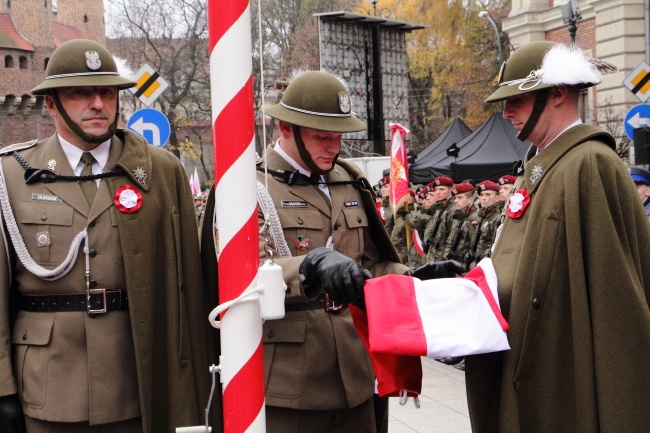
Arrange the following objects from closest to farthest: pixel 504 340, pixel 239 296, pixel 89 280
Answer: pixel 239 296 → pixel 504 340 → pixel 89 280

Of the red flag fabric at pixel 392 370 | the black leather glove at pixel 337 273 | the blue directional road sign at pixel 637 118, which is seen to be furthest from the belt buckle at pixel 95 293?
the blue directional road sign at pixel 637 118

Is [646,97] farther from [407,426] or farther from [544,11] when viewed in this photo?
[544,11]

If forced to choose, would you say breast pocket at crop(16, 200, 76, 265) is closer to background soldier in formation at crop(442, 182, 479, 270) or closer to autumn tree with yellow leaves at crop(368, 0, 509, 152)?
background soldier in formation at crop(442, 182, 479, 270)

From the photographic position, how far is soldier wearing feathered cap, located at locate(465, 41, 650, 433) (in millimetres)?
3818

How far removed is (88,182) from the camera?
4246 millimetres

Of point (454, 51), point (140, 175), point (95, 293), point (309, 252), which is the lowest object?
point (95, 293)

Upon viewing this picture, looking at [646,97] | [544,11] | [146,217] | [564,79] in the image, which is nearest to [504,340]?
[564,79]

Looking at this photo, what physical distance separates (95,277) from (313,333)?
1.00 meters

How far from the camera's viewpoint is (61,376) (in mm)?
4012

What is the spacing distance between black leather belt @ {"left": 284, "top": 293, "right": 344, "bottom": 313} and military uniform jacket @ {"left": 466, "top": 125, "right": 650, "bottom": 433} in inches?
32.0

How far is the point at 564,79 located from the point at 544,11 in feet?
85.1

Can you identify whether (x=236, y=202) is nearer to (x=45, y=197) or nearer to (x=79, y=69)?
(x=45, y=197)

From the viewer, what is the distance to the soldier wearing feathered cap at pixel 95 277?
402cm

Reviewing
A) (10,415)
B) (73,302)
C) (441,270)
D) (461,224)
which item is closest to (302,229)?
(441,270)
